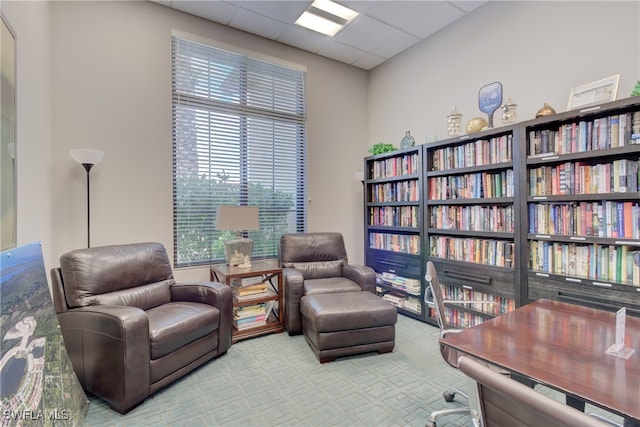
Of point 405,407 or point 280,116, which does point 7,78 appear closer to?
point 280,116

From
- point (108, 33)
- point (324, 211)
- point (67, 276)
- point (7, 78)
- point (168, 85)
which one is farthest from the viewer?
point (324, 211)

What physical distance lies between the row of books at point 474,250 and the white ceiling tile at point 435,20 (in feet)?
7.91

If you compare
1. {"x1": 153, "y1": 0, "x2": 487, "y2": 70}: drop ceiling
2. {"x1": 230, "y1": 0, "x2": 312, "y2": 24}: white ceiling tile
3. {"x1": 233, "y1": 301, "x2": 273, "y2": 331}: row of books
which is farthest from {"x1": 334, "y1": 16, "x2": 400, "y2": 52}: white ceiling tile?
{"x1": 233, "y1": 301, "x2": 273, "y2": 331}: row of books

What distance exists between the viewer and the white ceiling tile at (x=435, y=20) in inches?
124

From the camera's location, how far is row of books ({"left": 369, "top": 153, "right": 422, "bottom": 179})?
3426 mm

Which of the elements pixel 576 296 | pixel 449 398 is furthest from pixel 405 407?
pixel 576 296

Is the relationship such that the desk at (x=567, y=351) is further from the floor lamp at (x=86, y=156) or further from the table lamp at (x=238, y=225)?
the floor lamp at (x=86, y=156)

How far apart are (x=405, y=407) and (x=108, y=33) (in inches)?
158

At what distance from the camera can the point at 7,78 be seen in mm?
1544

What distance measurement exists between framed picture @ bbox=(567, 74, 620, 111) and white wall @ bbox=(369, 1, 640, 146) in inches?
→ 5.5

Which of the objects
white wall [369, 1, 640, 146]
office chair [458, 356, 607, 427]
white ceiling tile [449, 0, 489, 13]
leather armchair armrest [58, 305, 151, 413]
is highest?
white ceiling tile [449, 0, 489, 13]

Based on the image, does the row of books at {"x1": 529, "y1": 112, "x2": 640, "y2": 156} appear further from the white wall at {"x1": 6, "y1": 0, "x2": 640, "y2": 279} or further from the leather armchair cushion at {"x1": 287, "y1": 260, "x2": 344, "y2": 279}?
the leather armchair cushion at {"x1": 287, "y1": 260, "x2": 344, "y2": 279}

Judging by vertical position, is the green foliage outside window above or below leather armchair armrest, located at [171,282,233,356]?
above

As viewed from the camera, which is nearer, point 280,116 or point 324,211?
point 280,116
